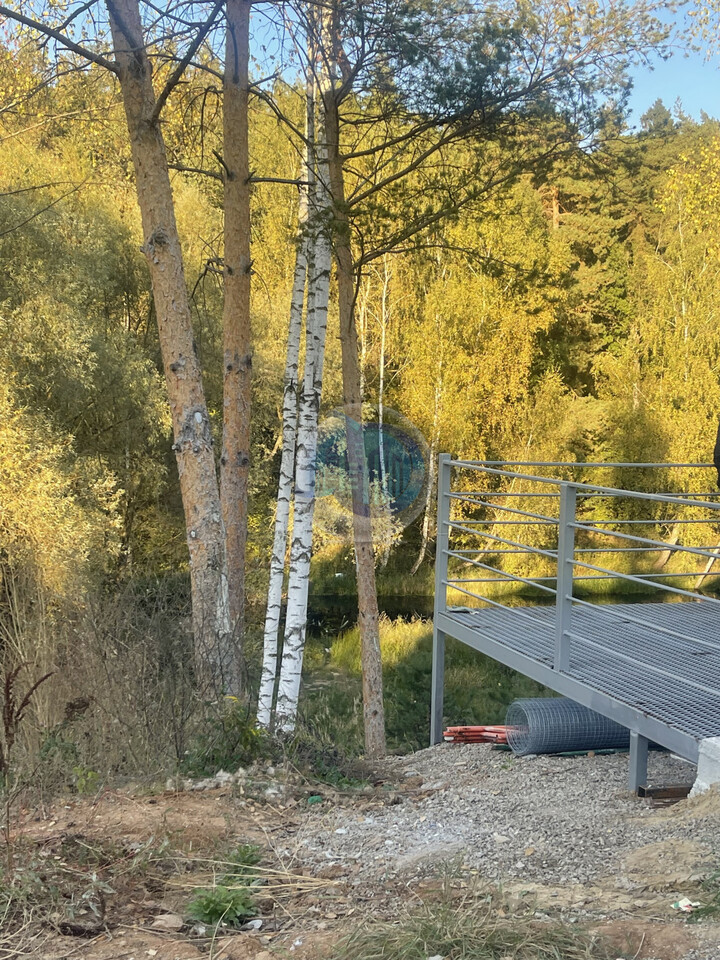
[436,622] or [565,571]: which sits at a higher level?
[565,571]

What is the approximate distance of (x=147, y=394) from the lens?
16812 mm

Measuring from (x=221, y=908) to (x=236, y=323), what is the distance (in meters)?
5.98

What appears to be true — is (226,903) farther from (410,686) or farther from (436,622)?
(410,686)

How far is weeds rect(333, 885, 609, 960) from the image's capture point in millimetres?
2650

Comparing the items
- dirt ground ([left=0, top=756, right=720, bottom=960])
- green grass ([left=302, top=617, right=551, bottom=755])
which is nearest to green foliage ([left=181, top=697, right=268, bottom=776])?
dirt ground ([left=0, top=756, right=720, bottom=960])

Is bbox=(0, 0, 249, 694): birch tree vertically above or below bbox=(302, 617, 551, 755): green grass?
above

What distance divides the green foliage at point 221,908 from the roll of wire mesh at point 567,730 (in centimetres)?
295

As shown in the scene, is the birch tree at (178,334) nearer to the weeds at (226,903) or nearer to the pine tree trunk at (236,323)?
the pine tree trunk at (236,323)

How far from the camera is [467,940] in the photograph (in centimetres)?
269

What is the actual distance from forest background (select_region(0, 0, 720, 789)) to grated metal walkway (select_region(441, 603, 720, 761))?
1.30 meters

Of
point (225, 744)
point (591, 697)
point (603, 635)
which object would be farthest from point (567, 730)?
point (225, 744)

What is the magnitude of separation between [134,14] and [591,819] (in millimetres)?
5743

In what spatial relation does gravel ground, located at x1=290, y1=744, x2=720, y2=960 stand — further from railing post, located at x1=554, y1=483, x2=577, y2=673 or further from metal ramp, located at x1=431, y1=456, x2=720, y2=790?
railing post, located at x1=554, y1=483, x2=577, y2=673

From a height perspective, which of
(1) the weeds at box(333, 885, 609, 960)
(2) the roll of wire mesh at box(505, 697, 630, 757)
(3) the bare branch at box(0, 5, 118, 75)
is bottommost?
(2) the roll of wire mesh at box(505, 697, 630, 757)
